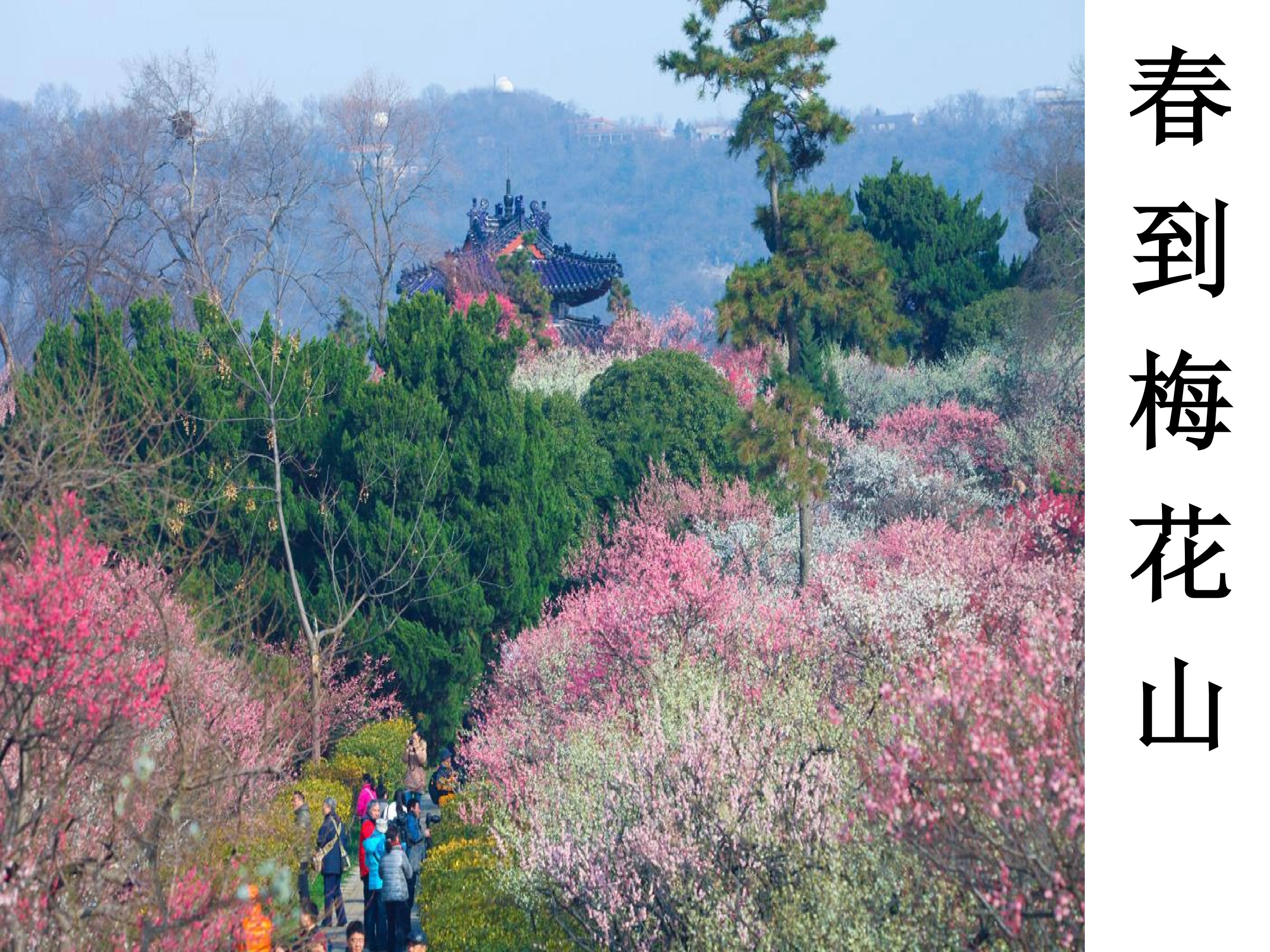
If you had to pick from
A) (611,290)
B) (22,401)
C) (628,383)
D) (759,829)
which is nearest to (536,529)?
(628,383)

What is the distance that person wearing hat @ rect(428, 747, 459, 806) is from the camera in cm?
2445

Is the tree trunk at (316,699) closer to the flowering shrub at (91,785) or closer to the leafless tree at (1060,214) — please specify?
the flowering shrub at (91,785)

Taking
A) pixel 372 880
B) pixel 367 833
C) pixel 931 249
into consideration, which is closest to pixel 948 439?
pixel 931 249

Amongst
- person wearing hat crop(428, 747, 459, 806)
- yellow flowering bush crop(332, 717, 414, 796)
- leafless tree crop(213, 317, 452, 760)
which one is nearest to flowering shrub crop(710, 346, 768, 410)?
leafless tree crop(213, 317, 452, 760)

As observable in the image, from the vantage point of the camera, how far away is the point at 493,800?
58.8 ft

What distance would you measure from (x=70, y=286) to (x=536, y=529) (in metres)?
25.5

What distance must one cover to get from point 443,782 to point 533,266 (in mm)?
39539

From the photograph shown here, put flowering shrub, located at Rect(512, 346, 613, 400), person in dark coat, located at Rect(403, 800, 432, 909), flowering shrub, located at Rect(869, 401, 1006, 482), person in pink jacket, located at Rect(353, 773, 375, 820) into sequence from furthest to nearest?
flowering shrub, located at Rect(512, 346, 613, 400) < flowering shrub, located at Rect(869, 401, 1006, 482) < person in dark coat, located at Rect(403, 800, 432, 909) < person in pink jacket, located at Rect(353, 773, 375, 820)
